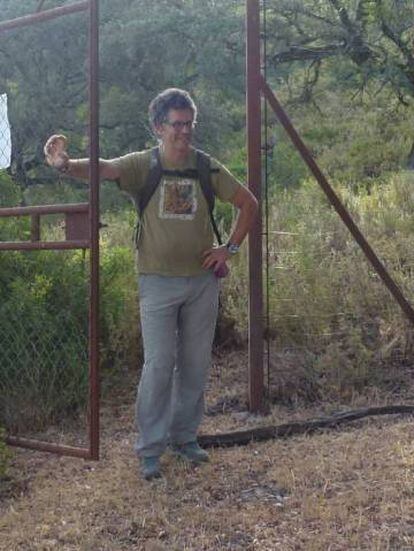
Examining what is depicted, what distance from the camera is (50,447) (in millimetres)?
4699

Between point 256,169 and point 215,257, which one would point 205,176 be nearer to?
point 215,257

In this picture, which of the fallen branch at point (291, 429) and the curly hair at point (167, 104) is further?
the fallen branch at point (291, 429)

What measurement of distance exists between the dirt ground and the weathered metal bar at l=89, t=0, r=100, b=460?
383 millimetres

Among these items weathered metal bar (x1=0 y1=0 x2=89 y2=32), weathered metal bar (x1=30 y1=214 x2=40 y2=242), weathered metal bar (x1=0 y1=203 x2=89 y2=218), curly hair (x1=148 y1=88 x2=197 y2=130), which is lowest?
weathered metal bar (x1=30 y1=214 x2=40 y2=242)

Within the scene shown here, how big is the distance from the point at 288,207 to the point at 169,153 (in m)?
4.17

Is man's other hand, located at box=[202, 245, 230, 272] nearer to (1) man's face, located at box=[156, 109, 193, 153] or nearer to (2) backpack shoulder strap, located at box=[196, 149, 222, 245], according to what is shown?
(2) backpack shoulder strap, located at box=[196, 149, 222, 245]

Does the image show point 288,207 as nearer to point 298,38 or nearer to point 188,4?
point 298,38

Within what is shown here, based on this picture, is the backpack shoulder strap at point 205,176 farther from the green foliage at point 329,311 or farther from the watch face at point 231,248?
the green foliage at point 329,311

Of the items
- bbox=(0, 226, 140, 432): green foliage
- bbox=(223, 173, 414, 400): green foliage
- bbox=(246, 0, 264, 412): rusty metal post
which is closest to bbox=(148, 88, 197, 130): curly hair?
bbox=(246, 0, 264, 412): rusty metal post

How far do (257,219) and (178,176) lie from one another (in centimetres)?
117

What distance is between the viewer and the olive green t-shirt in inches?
172

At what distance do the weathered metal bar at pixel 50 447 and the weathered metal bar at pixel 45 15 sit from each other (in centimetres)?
218

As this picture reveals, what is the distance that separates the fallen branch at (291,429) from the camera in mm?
5016

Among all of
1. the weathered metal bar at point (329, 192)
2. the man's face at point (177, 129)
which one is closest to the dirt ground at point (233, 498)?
the weathered metal bar at point (329, 192)
